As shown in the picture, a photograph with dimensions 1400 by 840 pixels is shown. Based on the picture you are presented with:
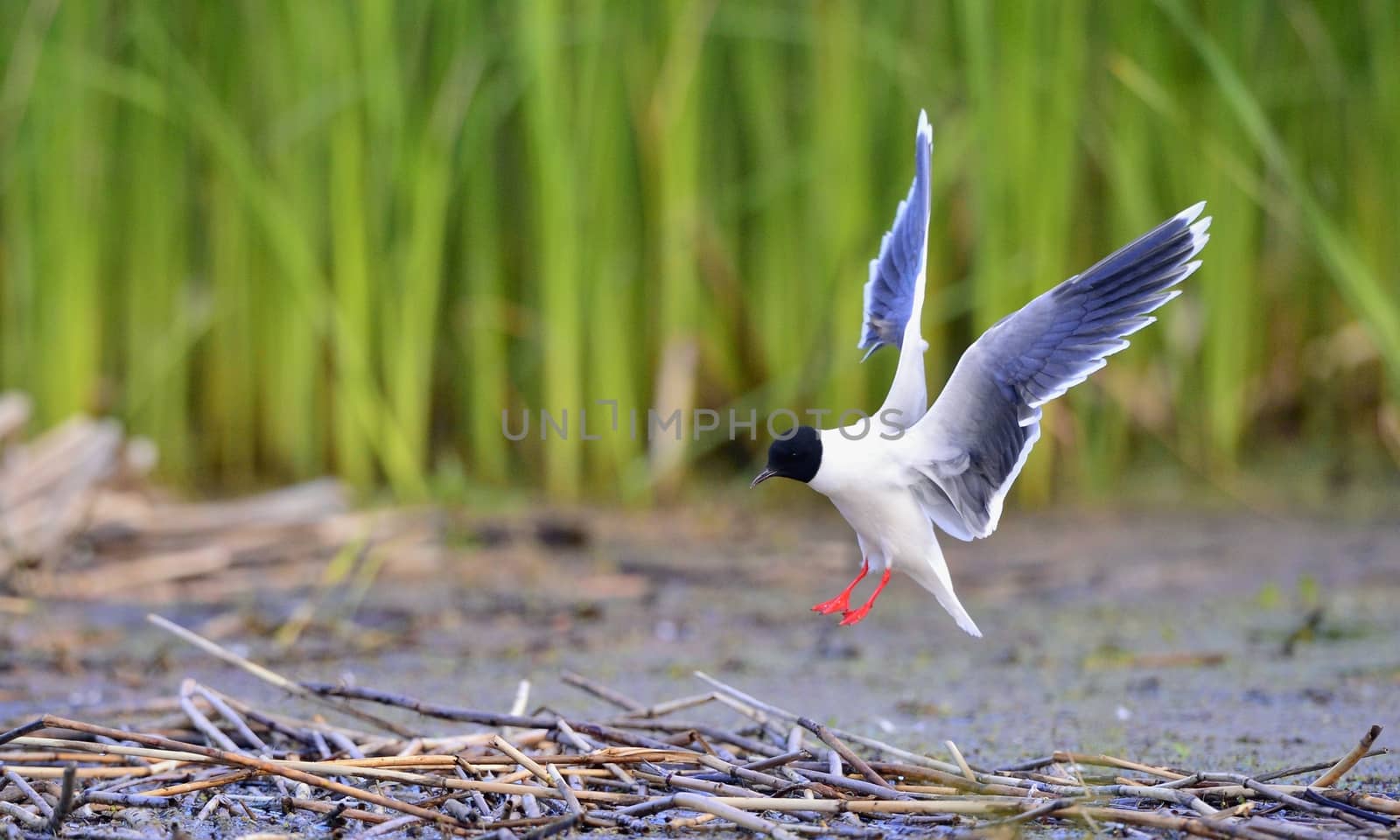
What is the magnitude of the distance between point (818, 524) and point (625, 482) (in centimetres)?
67

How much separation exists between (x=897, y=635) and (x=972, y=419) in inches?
73.2

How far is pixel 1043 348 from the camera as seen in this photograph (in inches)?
89.0

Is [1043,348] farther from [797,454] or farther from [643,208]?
[643,208]

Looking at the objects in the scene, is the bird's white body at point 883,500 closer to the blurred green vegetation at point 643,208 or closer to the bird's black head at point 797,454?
the bird's black head at point 797,454

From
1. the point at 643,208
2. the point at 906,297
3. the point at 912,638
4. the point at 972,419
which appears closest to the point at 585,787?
the point at 972,419

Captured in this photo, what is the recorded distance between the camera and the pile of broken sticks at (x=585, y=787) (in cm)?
222

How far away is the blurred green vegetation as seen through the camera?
509cm

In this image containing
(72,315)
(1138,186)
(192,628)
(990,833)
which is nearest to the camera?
(990,833)

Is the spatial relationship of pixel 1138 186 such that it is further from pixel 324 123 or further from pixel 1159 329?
pixel 324 123

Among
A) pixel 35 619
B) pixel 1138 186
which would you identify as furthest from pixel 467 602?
pixel 1138 186

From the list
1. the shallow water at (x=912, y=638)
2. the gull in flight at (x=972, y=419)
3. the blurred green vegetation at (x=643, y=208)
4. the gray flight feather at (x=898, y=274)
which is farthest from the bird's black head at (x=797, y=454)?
the blurred green vegetation at (x=643, y=208)

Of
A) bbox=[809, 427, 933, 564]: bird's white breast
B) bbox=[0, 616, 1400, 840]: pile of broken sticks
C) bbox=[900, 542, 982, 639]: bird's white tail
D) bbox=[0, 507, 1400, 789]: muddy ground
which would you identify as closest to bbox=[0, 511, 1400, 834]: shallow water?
bbox=[0, 507, 1400, 789]: muddy ground

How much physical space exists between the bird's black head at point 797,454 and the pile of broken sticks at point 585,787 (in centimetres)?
47

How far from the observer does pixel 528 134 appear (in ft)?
18.5
